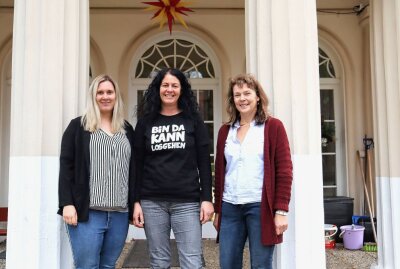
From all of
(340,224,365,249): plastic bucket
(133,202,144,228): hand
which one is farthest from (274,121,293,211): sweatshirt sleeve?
(340,224,365,249): plastic bucket

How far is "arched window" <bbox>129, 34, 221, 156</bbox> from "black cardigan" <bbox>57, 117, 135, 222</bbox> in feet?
14.0

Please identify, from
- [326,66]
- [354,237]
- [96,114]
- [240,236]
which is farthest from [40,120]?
[326,66]

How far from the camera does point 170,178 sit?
8.63 feet

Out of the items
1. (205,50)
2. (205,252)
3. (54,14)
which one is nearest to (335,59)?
(205,50)

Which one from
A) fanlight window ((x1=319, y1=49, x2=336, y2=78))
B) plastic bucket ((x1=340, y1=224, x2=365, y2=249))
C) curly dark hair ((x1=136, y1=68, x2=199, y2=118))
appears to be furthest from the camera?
fanlight window ((x1=319, y1=49, x2=336, y2=78))

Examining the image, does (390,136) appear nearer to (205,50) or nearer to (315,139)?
(315,139)

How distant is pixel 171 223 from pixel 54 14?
1.83m

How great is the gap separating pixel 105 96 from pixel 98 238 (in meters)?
0.90

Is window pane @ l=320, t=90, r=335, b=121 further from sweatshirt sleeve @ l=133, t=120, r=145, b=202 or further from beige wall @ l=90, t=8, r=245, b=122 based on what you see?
sweatshirt sleeve @ l=133, t=120, r=145, b=202

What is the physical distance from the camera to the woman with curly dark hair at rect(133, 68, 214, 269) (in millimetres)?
2648

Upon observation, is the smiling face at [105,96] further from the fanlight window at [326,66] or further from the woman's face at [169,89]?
the fanlight window at [326,66]

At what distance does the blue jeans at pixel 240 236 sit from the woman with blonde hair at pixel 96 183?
0.65 m

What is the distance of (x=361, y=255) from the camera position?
548 centimetres

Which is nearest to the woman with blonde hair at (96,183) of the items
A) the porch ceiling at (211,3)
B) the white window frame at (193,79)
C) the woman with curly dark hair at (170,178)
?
the woman with curly dark hair at (170,178)
